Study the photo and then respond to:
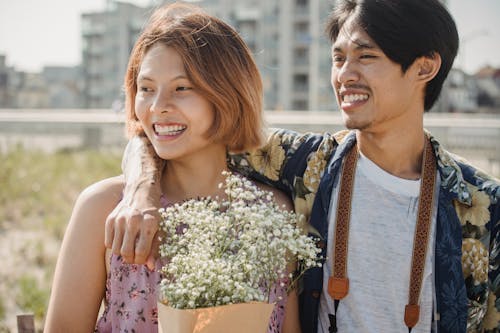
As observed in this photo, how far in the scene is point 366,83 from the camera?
2707 millimetres

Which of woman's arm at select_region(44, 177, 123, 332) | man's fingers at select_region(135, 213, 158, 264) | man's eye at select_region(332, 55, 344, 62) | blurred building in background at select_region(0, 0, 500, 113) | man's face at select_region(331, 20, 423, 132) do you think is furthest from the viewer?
blurred building in background at select_region(0, 0, 500, 113)

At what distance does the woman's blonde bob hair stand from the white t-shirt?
1.82 ft

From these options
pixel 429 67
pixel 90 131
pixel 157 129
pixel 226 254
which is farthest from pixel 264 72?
pixel 226 254

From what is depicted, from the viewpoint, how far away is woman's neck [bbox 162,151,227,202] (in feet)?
8.38

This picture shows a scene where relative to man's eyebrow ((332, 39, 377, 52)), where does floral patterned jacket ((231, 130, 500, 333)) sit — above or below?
below

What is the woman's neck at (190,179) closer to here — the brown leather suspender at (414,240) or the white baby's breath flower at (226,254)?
the brown leather suspender at (414,240)

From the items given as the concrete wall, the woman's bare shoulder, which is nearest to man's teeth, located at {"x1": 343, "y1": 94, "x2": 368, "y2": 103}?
the woman's bare shoulder

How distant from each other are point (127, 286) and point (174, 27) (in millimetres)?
995

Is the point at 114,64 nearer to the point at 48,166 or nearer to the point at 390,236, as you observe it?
the point at 48,166

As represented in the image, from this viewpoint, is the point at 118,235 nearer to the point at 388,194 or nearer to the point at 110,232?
the point at 110,232

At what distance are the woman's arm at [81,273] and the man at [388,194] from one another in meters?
0.21

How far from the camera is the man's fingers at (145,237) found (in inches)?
74.4

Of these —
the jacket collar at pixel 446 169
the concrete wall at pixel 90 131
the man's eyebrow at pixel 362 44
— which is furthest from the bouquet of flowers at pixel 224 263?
the concrete wall at pixel 90 131

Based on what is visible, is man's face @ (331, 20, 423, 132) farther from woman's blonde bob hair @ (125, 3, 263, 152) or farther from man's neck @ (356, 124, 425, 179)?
woman's blonde bob hair @ (125, 3, 263, 152)
